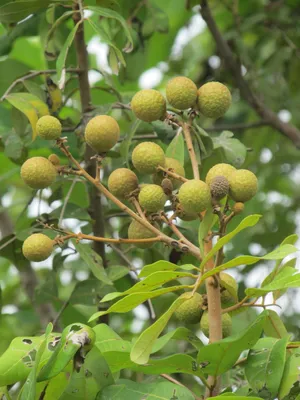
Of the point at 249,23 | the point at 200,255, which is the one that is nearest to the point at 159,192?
the point at 200,255

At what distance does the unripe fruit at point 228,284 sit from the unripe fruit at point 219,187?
0.12 m

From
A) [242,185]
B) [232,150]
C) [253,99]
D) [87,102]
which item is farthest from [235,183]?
[253,99]

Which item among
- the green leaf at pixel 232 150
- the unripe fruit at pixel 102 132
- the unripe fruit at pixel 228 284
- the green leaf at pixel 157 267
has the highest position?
the unripe fruit at pixel 102 132

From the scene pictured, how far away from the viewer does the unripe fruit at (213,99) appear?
1.17 metres

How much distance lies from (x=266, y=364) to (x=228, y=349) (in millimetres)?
67

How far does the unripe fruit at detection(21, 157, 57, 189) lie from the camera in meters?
1.17

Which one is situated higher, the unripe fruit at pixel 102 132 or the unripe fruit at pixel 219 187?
the unripe fruit at pixel 102 132

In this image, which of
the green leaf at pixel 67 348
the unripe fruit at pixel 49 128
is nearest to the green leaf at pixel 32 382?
the green leaf at pixel 67 348

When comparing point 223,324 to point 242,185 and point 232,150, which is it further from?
point 232,150

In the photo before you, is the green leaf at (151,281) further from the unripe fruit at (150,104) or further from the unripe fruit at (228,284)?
the unripe fruit at (150,104)

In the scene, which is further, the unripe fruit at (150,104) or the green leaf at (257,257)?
the unripe fruit at (150,104)

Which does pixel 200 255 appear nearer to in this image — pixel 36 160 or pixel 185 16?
pixel 36 160

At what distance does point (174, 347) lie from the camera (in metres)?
1.91

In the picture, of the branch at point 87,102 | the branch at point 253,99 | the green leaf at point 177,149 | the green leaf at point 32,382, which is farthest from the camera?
the branch at point 253,99
